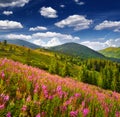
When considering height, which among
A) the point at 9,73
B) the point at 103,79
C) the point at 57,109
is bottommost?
the point at 103,79

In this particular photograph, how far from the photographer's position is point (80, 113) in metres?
5.09

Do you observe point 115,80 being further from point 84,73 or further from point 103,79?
point 84,73

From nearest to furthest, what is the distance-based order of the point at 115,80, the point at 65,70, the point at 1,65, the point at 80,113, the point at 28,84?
1. the point at 80,113
2. the point at 28,84
3. the point at 1,65
4. the point at 115,80
5. the point at 65,70

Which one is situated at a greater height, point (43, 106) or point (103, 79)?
point (43, 106)

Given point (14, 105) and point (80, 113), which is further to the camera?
point (80, 113)

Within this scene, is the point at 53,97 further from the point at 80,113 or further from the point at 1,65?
the point at 1,65

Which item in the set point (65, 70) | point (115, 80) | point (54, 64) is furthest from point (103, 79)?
point (54, 64)

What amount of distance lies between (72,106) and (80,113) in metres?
0.51

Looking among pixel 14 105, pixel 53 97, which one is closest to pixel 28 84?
pixel 53 97

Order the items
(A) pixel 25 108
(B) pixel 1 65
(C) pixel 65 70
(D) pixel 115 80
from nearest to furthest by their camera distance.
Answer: (A) pixel 25 108 < (B) pixel 1 65 < (D) pixel 115 80 < (C) pixel 65 70

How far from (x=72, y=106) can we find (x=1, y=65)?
3.15 m

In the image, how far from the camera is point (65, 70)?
134 meters

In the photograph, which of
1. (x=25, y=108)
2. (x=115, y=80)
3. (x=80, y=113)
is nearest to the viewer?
(x=25, y=108)

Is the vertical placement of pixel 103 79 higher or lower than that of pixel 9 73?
lower
